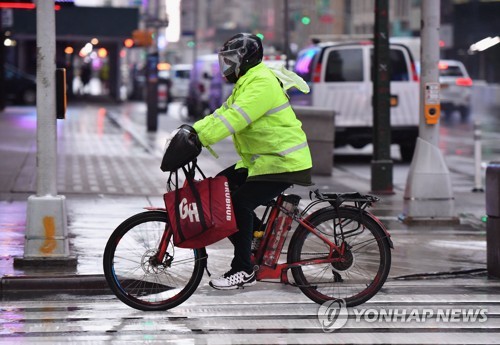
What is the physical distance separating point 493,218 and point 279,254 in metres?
2.61

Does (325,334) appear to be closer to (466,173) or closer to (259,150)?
(259,150)

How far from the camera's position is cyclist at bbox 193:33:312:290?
24.6ft

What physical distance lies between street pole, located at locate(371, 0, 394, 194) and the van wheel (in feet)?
19.7

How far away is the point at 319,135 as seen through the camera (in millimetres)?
18047

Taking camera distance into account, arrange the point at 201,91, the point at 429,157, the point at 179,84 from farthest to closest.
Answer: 1. the point at 179,84
2. the point at 201,91
3. the point at 429,157

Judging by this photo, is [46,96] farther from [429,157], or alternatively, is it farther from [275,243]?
[429,157]

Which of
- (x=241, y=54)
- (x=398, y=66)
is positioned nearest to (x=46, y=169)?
(x=241, y=54)

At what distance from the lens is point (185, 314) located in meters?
7.70

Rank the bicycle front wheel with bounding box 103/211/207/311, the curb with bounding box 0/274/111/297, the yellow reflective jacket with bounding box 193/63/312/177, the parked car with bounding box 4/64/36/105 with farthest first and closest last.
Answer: the parked car with bounding box 4/64/36/105 < the curb with bounding box 0/274/111/297 < the bicycle front wheel with bounding box 103/211/207/311 < the yellow reflective jacket with bounding box 193/63/312/177

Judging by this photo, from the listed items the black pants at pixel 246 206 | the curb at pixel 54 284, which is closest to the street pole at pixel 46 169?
the curb at pixel 54 284

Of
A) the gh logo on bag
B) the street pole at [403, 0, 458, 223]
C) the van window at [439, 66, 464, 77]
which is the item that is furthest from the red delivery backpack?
the van window at [439, 66, 464, 77]

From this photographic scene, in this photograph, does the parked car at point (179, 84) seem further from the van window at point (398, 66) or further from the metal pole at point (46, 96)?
the metal pole at point (46, 96)

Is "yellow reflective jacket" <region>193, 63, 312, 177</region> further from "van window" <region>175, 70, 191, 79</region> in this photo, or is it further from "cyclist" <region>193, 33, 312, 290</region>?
"van window" <region>175, 70, 191, 79</region>

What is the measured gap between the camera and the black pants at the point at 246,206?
298 inches
